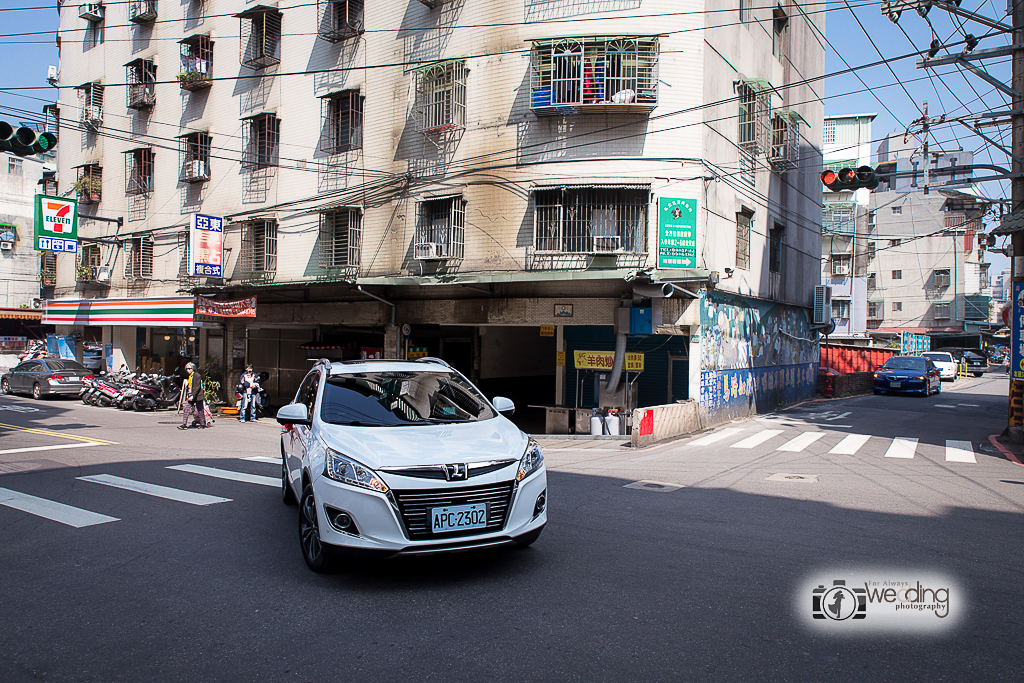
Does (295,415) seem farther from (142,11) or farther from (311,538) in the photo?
(142,11)

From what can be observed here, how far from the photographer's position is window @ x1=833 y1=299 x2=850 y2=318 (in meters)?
46.2

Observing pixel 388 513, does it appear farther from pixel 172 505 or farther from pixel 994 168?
pixel 994 168

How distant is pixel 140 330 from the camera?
29.6m

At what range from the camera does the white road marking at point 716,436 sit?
14.9 meters

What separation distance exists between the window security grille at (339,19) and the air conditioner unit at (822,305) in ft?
59.4

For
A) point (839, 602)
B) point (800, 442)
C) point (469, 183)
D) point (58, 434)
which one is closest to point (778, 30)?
point (469, 183)

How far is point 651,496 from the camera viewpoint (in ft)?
29.1

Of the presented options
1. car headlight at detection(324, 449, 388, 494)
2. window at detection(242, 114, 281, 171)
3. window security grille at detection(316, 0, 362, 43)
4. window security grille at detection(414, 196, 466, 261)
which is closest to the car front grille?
car headlight at detection(324, 449, 388, 494)

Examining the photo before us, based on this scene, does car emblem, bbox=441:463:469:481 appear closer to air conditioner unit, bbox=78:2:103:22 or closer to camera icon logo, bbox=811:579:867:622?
camera icon logo, bbox=811:579:867:622

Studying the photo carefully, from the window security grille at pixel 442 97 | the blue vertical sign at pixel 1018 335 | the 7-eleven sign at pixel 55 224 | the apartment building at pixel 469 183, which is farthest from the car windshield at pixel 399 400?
the 7-eleven sign at pixel 55 224

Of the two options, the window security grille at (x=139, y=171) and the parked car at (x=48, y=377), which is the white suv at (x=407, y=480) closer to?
the parked car at (x=48, y=377)

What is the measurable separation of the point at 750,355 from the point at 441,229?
978 centimetres

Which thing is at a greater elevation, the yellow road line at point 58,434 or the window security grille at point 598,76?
the window security grille at point 598,76

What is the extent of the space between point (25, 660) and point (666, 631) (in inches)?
154
